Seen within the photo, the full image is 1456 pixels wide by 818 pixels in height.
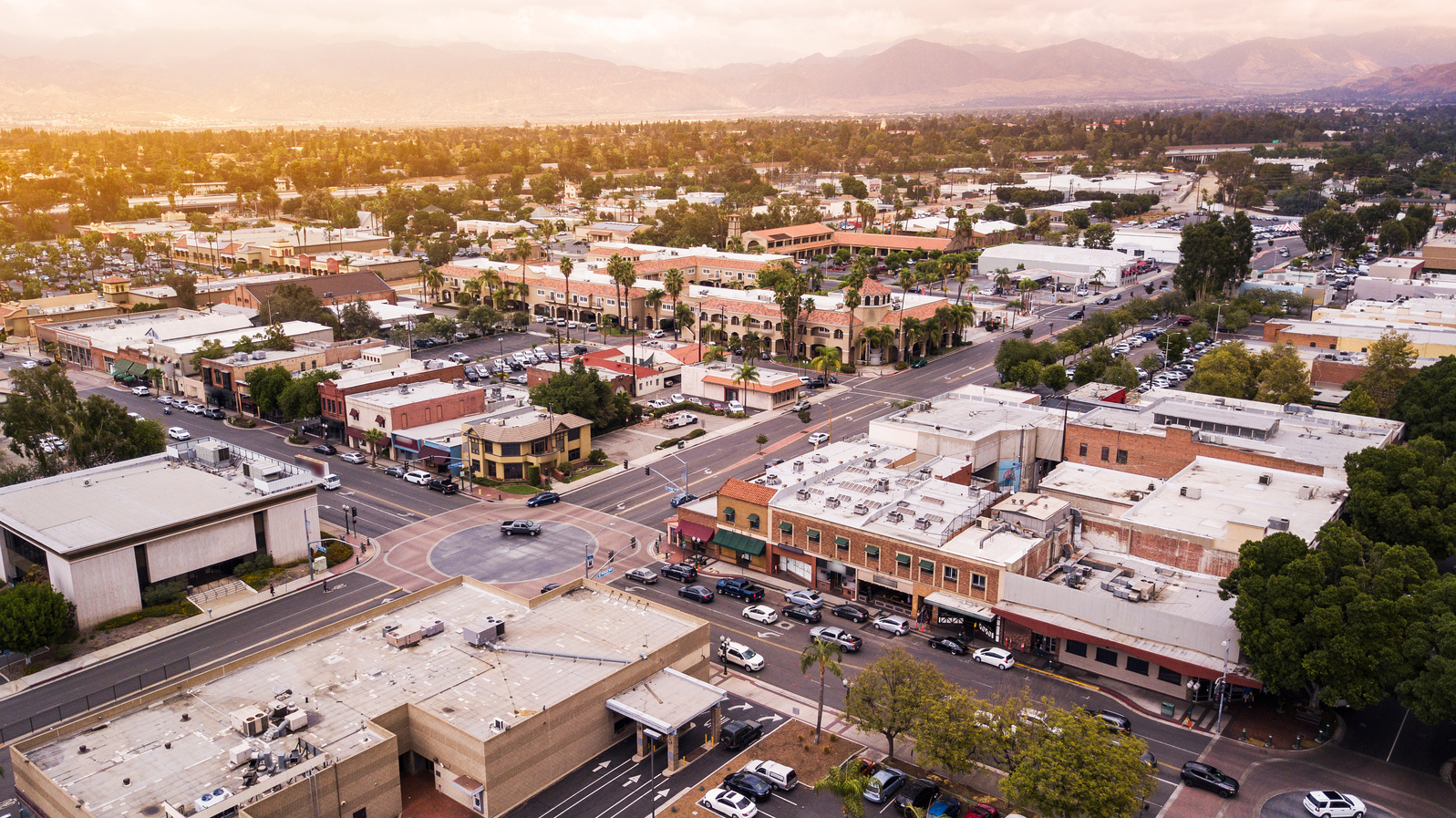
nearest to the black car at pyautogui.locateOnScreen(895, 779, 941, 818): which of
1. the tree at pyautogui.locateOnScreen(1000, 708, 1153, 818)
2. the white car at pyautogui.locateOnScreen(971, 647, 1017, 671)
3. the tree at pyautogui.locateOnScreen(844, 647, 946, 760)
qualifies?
the tree at pyautogui.locateOnScreen(844, 647, 946, 760)

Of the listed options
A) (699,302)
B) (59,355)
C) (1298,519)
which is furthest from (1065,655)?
(59,355)

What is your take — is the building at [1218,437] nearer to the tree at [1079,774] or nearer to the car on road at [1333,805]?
the car on road at [1333,805]

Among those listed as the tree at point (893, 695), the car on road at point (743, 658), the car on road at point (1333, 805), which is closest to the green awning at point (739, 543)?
the car on road at point (743, 658)

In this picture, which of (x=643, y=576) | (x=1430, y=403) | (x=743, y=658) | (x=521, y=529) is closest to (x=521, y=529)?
(x=521, y=529)

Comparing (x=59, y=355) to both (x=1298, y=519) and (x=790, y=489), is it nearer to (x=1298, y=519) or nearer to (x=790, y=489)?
(x=790, y=489)

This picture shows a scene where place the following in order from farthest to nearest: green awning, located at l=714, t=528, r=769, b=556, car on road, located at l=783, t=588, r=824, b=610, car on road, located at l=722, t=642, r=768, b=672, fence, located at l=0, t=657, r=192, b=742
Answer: green awning, located at l=714, t=528, r=769, b=556 → car on road, located at l=783, t=588, r=824, b=610 → car on road, located at l=722, t=642, r=768, b=672 → fence, located at l=0, t=657, r=192, b=742

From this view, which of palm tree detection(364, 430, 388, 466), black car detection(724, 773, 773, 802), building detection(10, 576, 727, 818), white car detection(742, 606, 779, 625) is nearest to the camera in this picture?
building detection(10, 576, 727, 818)

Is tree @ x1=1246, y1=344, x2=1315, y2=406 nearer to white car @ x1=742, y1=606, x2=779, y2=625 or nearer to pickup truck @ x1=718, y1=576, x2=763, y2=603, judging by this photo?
pickup truck @ x1=718, y1=576, x2=763, y2=603
